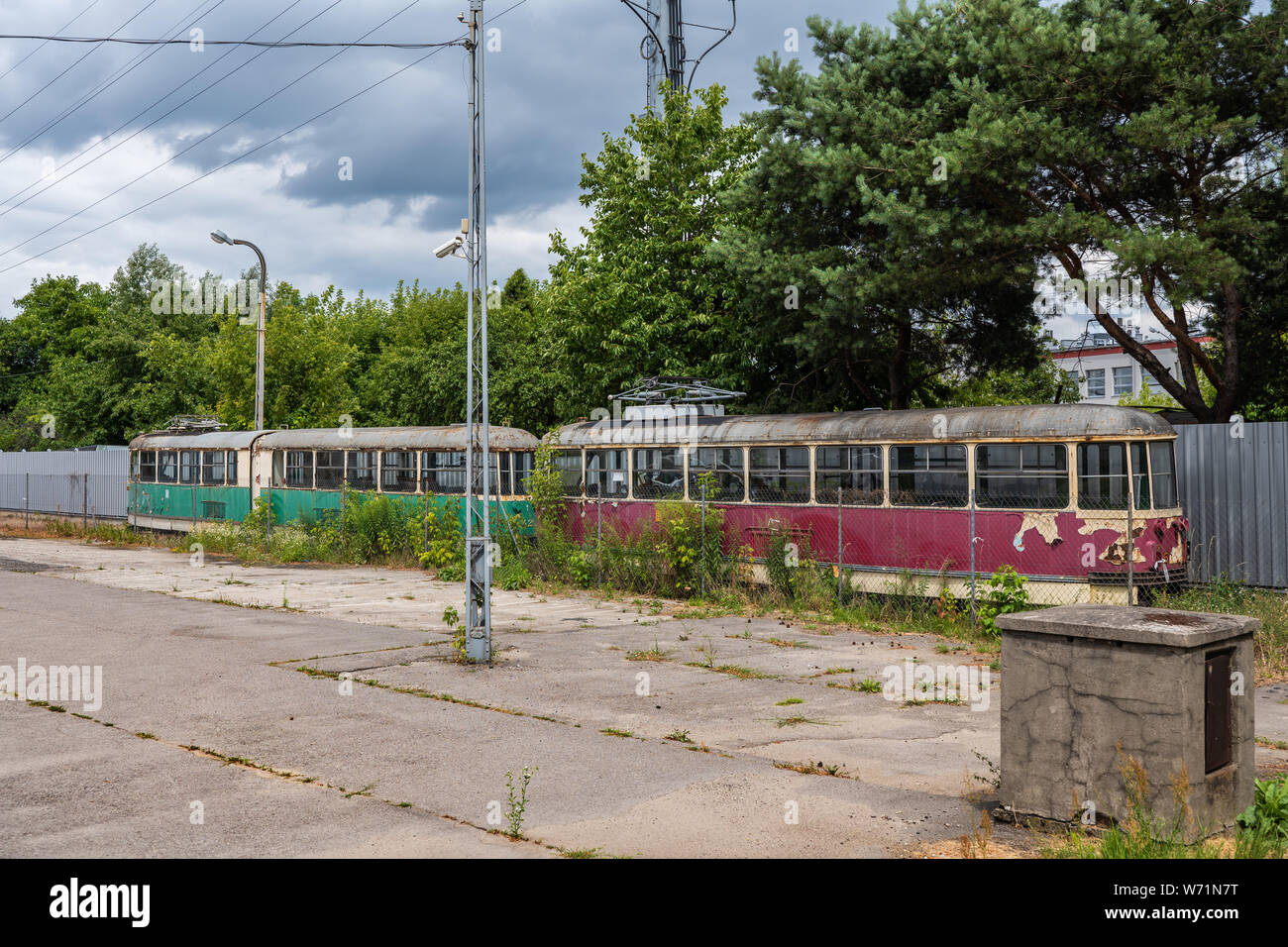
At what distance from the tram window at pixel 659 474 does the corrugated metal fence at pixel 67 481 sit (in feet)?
70.1

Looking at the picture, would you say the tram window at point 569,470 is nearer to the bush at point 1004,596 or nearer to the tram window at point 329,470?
the tram window at point 329,470

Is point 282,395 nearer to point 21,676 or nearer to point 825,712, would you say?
point 21,676

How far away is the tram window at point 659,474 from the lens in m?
19.2

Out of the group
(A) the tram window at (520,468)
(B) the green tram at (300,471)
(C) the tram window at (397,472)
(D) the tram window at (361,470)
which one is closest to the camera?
(A) the tram window at (520,468)

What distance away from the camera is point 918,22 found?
1991 cm

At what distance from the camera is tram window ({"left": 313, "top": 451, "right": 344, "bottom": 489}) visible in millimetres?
26609

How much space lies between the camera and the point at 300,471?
27812 millimetres

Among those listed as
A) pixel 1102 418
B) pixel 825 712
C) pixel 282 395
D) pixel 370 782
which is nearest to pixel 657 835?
pixel 370 782

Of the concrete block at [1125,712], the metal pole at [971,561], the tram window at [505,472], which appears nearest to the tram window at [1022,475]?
the metal pole at [971,561]

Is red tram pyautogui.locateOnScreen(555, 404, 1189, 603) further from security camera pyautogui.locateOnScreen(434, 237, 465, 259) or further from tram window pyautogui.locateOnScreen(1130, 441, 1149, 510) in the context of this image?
security camera pyautogui.locateOnScreen(434, 237, 465, 259)

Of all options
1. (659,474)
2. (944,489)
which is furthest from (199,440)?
(944,489)

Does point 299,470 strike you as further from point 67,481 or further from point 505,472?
point 67,481

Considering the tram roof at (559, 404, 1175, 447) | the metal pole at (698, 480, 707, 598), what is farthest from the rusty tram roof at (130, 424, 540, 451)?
the metal pole at (698, 480, 707, 598)
